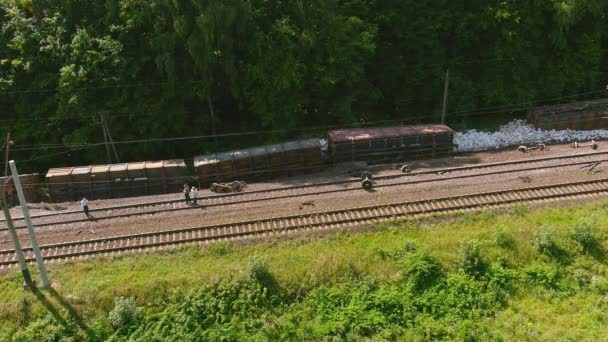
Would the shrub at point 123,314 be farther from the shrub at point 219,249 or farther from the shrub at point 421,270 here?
the shrub at point 421,270

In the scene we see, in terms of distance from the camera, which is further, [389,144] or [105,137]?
[389,144]

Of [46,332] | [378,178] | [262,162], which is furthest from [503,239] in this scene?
[46,332]

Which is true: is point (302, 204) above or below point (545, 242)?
above

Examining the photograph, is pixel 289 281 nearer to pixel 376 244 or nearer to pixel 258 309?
pixel 258 309

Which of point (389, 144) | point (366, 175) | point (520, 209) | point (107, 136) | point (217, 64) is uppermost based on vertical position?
point (217, 64)

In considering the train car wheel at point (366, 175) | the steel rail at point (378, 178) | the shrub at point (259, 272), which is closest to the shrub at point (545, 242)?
the steel rail at point (378, 178)

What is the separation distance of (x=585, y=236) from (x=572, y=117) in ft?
52.8

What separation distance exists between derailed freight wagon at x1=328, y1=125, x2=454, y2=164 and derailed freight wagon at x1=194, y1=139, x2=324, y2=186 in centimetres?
134

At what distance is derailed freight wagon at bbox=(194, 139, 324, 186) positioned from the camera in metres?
28.4

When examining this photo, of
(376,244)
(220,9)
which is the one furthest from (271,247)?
(220,9)

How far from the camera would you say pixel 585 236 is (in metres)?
20.9

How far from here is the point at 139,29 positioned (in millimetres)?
31516

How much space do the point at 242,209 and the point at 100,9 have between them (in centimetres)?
1667

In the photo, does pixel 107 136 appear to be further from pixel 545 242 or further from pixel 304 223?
pixel 545 242
